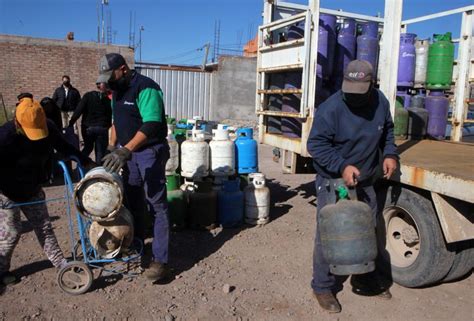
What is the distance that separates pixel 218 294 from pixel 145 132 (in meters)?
1.61

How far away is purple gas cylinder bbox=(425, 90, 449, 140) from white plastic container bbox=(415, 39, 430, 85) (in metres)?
0.35

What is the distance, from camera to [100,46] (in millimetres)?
16406

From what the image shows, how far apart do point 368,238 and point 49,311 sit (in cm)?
263

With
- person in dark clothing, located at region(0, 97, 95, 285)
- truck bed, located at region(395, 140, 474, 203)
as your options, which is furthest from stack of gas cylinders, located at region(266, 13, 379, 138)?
person in dark clothing, located at region(0, 97, 95, 285)

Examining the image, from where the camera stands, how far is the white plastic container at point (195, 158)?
5.59 meters

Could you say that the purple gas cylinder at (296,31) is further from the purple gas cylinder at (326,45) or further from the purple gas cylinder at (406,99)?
the purple gas cylinder at (406,99)

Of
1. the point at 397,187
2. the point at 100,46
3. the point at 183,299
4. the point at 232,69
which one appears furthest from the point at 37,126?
the point at 232,69

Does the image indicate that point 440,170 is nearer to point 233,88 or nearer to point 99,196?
point 99,196

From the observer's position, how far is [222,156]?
18.9 feet

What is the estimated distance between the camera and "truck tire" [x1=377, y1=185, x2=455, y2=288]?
347 cm

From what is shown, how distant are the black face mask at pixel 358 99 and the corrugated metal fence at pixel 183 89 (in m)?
16.0

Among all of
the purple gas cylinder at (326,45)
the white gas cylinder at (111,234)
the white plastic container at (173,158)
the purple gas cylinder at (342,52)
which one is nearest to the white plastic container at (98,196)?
the white gas cylinder at (111,234)

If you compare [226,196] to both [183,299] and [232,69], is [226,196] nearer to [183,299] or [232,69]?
[183,299]

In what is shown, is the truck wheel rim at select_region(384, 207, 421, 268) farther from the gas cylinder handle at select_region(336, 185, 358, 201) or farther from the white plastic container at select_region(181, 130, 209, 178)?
the white plastic container at select_region(181, 130, 209, 178)
